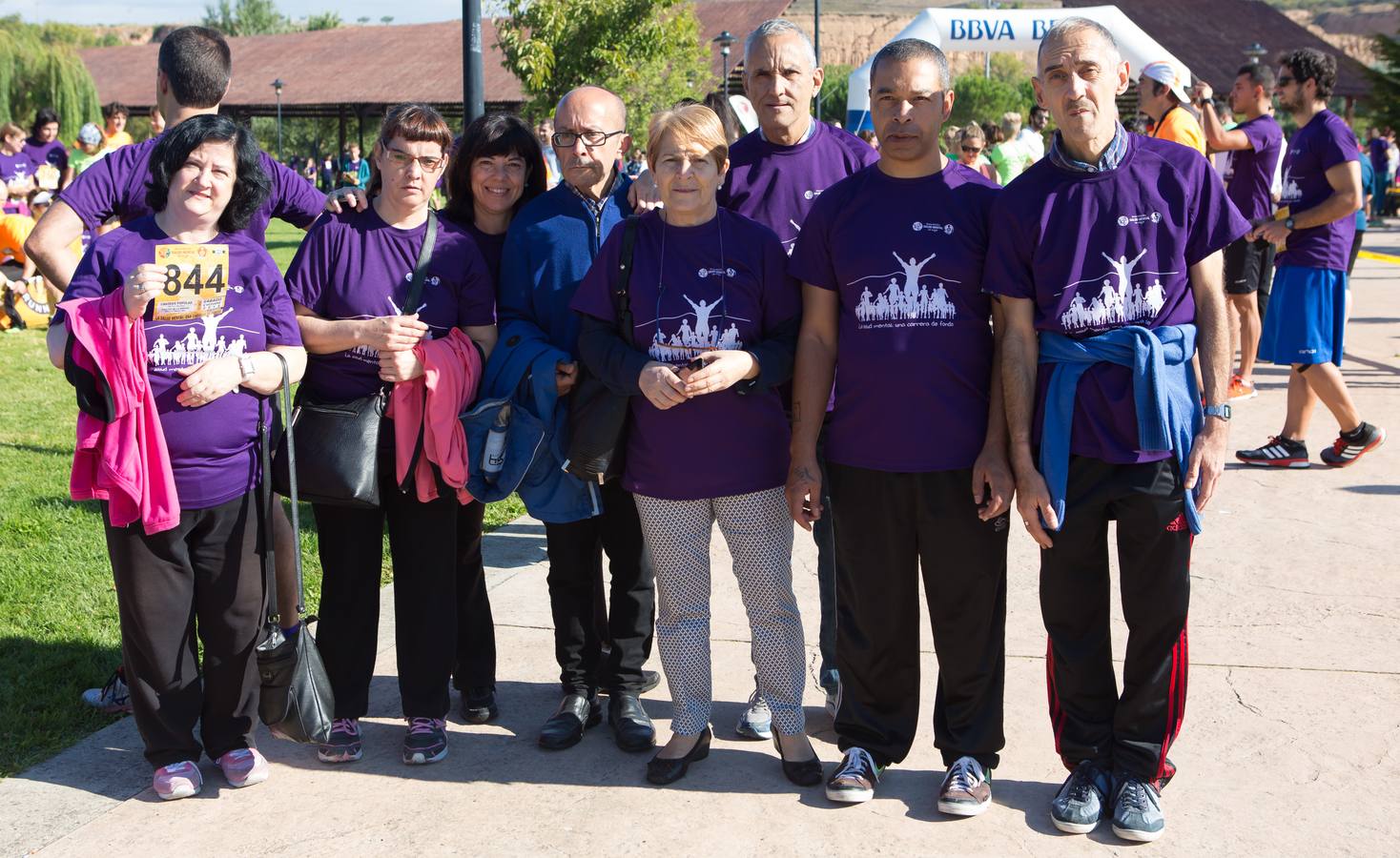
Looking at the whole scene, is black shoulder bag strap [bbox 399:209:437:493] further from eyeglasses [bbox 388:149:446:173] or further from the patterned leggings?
the patterned leggings

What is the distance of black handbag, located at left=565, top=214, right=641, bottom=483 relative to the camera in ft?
11.8

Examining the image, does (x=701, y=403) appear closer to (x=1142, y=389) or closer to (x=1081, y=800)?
(x=1142, y=389)

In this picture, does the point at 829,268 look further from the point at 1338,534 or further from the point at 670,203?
the point at 1338,534

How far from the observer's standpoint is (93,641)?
15.6 feet

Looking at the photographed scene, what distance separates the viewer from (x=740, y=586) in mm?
3717

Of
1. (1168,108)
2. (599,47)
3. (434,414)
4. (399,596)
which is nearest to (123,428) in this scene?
(434,414)

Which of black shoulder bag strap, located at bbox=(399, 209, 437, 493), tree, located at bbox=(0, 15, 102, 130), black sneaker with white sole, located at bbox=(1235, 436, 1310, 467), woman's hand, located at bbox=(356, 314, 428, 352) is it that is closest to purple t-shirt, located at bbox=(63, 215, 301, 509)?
woman's hand, located at bbox=(356, 314, 428, 352)

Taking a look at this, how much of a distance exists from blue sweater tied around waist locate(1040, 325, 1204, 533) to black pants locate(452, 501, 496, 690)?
1821mm

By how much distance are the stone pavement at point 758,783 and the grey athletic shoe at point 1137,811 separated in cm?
4

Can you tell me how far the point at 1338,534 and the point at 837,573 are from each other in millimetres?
3371

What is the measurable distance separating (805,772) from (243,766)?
1.60 metres

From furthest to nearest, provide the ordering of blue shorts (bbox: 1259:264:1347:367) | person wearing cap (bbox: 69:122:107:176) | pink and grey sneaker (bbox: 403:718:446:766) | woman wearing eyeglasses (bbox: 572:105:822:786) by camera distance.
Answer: person wearing cap (bbox: 69:122:107:176) → blue shorts (bbox: 1259:264:1347:367) → pink and grey sneaker (bbox: 403:718:446:766) → woman wearing eyeglasses (bbox: 572:105:822:786)

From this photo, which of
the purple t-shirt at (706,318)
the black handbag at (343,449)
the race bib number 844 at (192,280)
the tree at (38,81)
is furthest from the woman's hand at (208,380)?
the tree at (38,81)

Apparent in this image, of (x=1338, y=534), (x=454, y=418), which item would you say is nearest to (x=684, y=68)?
(x=1338, y=534)
